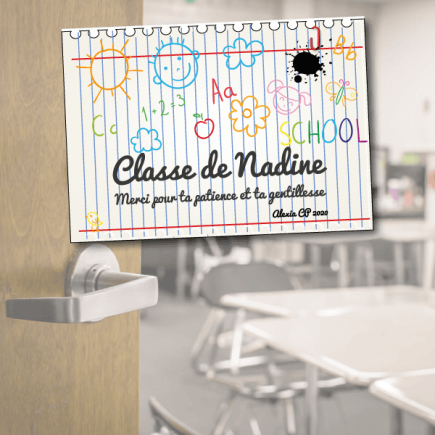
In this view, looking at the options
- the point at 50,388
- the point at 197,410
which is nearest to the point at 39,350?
the point at 50,388

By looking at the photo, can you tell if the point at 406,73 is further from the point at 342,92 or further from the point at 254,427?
the point at 342,92

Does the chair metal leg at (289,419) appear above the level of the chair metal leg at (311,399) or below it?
below

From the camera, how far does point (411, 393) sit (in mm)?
1264

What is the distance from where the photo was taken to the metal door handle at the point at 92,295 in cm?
38

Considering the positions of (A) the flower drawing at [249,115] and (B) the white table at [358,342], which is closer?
(A) the flower drawing at [249,115]

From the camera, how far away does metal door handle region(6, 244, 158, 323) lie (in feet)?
1.26

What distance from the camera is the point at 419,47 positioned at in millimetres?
7891

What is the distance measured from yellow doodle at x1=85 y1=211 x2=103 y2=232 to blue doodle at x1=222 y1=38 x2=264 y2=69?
169mm

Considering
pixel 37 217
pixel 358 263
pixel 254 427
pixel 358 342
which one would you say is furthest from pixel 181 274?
pixel 37 217

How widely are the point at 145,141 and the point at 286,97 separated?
13 centimetres

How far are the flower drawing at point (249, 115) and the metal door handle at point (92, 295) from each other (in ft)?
0.48

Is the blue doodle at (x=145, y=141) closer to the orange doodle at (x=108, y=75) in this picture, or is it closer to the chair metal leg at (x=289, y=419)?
the orange doodle at (x=108, y=75)

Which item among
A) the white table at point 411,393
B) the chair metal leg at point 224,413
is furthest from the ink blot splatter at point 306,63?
the chair metal leg at point 224,413

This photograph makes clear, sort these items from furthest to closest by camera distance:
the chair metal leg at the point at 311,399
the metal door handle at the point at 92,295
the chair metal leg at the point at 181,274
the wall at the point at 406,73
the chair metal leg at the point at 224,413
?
1. the wall at the point at 406,73
2. the chair metal leg at the point at 181,274
3. the chair metal leg at the point at 224,413
4. the chair metal leg at the point at 311,399
5. the metal door handle at the point at 92,295
